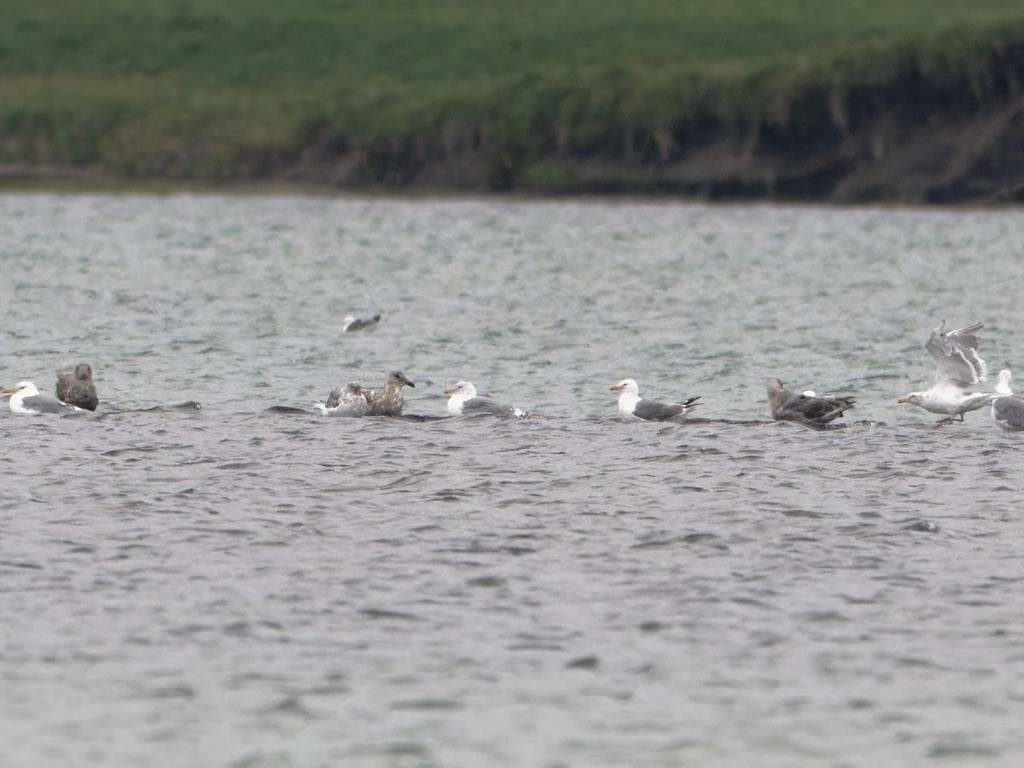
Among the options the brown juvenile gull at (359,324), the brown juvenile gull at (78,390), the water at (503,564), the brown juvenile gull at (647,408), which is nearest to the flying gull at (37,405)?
the brown juvenile gull at (78,390)

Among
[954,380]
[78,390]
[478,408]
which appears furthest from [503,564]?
[954,380]

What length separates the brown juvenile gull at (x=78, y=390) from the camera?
24.7 m

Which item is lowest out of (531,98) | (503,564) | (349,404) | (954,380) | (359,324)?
(503,564)

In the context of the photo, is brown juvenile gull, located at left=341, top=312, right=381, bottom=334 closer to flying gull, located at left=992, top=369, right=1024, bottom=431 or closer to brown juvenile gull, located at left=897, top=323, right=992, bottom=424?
brown juvenile gull, located at left=897, top=323, right=992, bottom=424

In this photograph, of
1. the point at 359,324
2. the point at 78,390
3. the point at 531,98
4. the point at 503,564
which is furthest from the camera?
the point at 531,98

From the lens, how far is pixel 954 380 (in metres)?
24.8

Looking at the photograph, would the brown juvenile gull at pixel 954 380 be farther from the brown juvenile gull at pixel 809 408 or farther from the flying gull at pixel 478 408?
the flying gull at pixel 478 408

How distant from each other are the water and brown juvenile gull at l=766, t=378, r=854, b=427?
0.37 meters

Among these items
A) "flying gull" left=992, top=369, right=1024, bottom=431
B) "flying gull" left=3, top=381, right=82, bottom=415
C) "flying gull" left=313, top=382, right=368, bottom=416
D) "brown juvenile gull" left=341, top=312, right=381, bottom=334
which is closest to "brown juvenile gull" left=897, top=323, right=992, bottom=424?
"flying gull" left=992, top=369, right=1024, bottom=431

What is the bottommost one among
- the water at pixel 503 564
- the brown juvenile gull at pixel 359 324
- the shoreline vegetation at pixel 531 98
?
the water at pixel 503 564

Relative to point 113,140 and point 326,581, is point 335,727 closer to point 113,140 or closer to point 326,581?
point 326,581

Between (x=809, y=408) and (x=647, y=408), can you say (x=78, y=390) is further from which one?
(x=809, y=408)

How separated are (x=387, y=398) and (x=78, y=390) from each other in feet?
12.6

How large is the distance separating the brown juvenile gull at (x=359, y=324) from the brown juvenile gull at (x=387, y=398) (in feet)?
42.0
